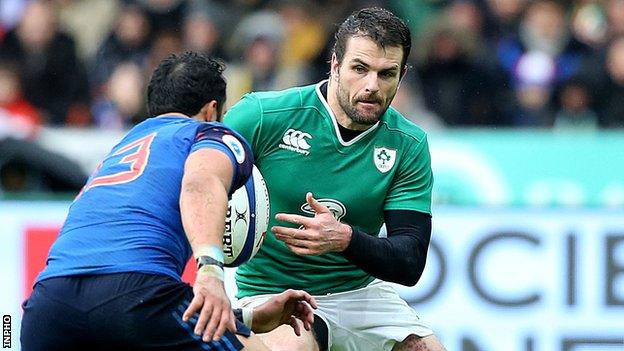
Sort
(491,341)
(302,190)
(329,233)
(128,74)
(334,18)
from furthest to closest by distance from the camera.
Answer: (334,18), (128,74), (491,341), (302,190), (329,233)

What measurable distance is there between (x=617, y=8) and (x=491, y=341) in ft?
15.0

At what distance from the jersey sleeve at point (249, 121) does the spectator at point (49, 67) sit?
5.88 meters

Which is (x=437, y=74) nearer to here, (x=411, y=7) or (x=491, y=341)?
(x=411, y=7)

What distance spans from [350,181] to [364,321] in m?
0.69

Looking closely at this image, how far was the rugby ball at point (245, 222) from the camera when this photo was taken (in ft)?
17.6

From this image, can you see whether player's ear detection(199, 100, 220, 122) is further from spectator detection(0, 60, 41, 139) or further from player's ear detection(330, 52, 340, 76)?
spectator detection(0, 60, 41, 139)

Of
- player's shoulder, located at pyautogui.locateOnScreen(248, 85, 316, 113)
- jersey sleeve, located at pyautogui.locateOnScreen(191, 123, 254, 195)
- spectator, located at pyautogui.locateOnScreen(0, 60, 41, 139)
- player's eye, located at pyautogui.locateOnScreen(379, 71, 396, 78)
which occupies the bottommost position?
jersey sleeve, located at pyautogui.locateOnScreen(191, 123, 254, 195)

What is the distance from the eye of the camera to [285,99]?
598 centimetres

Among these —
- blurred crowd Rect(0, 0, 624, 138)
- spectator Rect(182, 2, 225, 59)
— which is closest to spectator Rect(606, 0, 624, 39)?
blurred crowd Rect(0, 0, 624, 138)

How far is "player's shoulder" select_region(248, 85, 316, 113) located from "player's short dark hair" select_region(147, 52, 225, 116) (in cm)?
73

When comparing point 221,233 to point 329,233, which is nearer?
point 221,233

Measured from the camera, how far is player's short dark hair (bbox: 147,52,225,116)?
509 centimetres

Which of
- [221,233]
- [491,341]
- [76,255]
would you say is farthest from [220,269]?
[491,341]

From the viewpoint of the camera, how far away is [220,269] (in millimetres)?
4410
